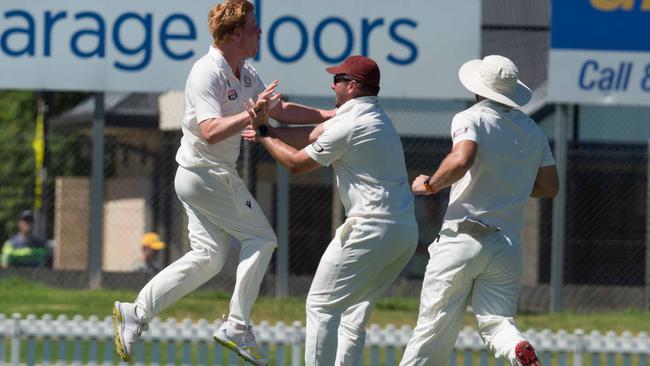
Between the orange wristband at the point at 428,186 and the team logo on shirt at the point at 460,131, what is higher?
the team logo on shirt at the point at 460,131

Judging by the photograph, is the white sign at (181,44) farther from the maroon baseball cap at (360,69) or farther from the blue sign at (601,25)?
the maroon baseball cap at (360,69)

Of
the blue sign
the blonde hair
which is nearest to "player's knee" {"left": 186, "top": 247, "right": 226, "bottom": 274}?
the blonde hair

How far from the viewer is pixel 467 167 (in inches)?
→ 267

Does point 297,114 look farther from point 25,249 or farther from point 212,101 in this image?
point 25,249

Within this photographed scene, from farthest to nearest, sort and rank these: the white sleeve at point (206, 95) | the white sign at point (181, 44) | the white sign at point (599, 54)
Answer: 1. the white sign at point (599, 54)
2. the white sign at point (181, 44)
3. the white sleeve at point (206, 95)

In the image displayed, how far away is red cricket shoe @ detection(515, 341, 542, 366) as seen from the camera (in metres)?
6.90

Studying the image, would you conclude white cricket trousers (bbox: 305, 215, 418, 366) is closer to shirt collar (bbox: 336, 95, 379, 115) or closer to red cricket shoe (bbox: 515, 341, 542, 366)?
shirt collar (bbox: 336, 95, 379, 115)

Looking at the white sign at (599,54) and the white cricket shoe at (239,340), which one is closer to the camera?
the white cricket shoe at (239,340)

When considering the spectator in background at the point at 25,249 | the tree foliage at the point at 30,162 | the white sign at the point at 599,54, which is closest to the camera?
the white sign at the point at 599,54

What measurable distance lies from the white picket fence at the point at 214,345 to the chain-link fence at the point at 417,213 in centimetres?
265

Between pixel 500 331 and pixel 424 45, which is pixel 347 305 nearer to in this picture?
pixel 500 331

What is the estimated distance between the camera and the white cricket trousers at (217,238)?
23.0 ft

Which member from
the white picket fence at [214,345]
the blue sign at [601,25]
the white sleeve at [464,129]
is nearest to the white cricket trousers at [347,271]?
the white sleeve at [464,129]

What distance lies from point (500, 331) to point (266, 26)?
23.3 ft
